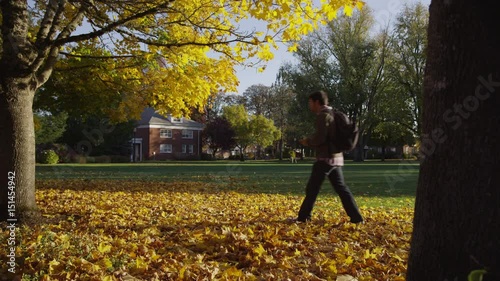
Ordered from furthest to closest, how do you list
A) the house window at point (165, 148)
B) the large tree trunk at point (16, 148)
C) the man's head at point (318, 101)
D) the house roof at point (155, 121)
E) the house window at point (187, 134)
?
the house window at point (187, 134) → the house window at point (165, 148) → the house roof at point (155, 121) → the man's head at point (318, 101) → the large tree trunk at point (16, 148)

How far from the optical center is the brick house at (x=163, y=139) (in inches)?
2373

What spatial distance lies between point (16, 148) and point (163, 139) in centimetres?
5801

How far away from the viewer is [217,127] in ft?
217

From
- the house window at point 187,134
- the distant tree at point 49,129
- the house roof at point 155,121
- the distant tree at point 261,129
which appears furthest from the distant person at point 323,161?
the house window at point 187,134

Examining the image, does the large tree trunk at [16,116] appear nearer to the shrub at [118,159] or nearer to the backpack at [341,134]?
the backpack at [341,134]

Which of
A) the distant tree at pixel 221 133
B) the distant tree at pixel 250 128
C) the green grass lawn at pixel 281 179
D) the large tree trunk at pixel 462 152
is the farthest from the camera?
the distant tree at pixel 221 133

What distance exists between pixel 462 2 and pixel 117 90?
861cm

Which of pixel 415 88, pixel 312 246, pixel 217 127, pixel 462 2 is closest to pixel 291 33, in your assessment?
pixel 312 246

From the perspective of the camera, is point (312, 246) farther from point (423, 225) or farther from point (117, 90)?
point (117, 90)

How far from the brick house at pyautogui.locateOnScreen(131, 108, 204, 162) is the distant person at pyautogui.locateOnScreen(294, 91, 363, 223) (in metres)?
54.0

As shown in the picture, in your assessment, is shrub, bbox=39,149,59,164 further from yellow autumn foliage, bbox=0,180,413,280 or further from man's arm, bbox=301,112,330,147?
man's arm, bbox=301,112,330,147

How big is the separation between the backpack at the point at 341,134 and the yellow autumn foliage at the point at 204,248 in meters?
1.04

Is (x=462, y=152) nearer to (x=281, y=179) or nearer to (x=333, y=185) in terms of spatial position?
(x=333, y=185)

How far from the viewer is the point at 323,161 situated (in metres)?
5.42
